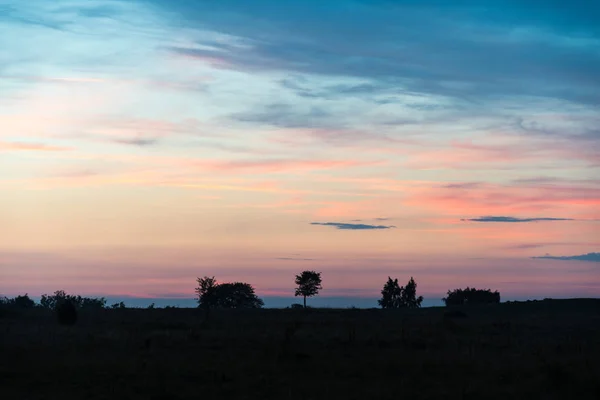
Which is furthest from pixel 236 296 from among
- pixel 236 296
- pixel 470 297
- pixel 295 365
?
pixel 295 365

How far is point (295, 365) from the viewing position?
123ft

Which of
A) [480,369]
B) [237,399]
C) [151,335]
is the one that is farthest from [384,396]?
[151,335]

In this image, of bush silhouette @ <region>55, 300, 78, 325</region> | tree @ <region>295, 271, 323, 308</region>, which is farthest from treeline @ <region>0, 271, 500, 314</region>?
bush silhouette @ <region>55, 300, 78, 325</region>

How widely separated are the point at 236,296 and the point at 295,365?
374ft

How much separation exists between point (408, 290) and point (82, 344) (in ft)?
353

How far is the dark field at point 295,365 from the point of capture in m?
30.5

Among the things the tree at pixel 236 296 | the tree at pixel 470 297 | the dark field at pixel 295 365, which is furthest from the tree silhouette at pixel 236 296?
the dark field at pixel 295 365

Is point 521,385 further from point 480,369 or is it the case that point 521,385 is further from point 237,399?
point 237,399

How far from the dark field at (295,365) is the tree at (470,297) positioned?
318 feet

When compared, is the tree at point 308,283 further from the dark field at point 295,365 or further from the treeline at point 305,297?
the dark field at point 295,365

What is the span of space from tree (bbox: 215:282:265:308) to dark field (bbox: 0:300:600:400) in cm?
9052

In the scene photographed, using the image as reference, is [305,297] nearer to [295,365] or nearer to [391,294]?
[391,294]

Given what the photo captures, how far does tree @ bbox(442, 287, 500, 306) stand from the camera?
499ft

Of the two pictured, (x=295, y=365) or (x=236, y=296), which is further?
(x=236, y=296)
